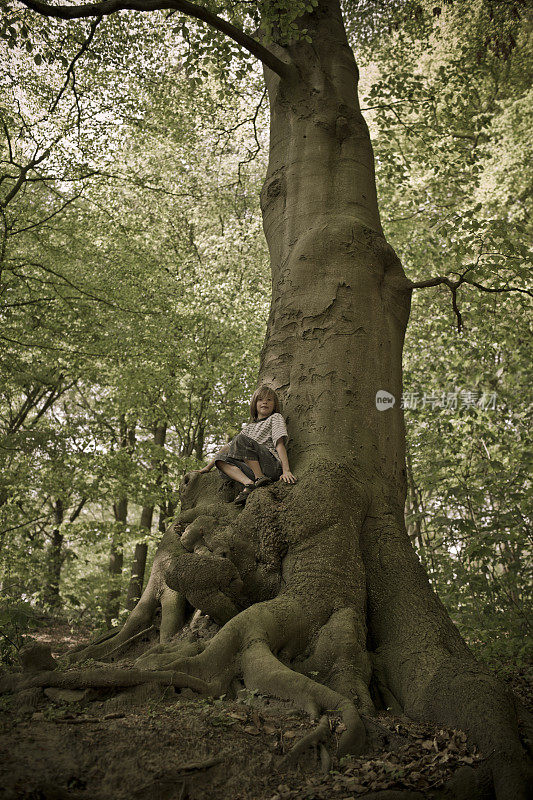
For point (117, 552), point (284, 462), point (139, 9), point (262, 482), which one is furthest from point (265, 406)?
point (117, 552)

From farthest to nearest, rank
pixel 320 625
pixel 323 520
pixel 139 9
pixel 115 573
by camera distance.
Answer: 1. pixel 115 573
2. pixel 139 9
3. pixel 323 520
4. pixel 320 625

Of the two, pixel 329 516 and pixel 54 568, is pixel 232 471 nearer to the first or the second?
pixel 329 516

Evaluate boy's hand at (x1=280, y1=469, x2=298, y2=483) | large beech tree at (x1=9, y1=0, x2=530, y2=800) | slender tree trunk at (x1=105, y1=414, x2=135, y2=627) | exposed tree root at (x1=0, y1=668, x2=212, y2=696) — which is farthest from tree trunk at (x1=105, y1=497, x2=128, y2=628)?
exposed tree root at (x1=0, y1=668, x2=212, y2=696)

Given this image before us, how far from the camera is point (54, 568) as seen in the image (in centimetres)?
1409

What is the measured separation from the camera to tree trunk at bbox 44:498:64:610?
36.0 feet

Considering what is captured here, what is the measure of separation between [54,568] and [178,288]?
7.52 meters

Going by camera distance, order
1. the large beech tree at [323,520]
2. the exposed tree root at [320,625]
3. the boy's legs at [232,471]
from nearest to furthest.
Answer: the exposed tree root at [320,625]
the large beech tree at [323,520]
the boy's legs at [232,471]

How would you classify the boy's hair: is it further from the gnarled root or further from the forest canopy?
the forest canopy

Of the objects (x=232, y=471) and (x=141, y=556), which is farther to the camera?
(x=141, y=556)

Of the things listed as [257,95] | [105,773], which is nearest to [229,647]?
[105,773]

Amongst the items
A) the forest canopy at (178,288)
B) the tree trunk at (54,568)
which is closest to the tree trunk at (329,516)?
the forest canopy at (178,288)

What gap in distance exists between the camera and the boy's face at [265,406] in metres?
5.21

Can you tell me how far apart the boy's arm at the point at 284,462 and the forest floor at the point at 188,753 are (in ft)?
5.79

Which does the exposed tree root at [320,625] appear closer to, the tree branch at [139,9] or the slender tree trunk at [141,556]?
the tree branch at [139,9]
